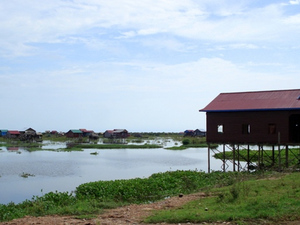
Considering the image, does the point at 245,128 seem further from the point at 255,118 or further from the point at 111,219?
the point at 111,219

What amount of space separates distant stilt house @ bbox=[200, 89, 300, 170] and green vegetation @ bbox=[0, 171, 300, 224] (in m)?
7.38

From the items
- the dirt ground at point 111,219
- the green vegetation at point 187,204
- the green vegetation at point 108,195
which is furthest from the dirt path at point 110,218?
the green vegetation at point 108,195

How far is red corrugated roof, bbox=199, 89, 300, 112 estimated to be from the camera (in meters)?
28.4

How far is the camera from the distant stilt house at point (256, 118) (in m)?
28.2

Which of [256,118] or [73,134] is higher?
[256,118]

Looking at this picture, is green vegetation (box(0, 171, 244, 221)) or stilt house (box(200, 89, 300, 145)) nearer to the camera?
green vegetation (box(0, 171, 244, 221))

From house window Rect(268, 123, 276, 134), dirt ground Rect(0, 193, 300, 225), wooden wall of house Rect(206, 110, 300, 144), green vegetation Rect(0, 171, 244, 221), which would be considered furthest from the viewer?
house window Rect(268, 123, 276, 134)

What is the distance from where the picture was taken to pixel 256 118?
29.3 metres

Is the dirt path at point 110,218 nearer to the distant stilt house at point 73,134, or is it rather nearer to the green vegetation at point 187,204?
the green vegetation at point 187,204

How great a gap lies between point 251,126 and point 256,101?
85.6 inches

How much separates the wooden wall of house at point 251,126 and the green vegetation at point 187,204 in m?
7.34

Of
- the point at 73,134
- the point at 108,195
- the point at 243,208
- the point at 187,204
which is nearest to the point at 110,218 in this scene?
the point at 187,204

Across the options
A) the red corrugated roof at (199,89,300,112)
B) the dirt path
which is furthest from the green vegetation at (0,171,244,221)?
the red corrugated roof at (199,89,300,112)

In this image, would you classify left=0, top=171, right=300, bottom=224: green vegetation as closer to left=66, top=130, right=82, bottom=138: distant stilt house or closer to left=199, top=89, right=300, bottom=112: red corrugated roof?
left=199, top=89, right=300, bottom=112: red corrugated roof
